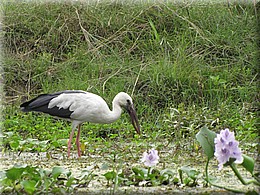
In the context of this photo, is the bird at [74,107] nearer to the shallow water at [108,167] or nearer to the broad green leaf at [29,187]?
the shallow water at [108,167]

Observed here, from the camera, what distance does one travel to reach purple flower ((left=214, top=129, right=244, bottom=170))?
144 cm

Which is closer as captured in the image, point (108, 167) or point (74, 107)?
point (108, 167)

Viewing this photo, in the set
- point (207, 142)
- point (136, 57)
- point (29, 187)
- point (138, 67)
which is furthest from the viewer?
point (136, 57)

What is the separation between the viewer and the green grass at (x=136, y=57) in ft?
15.0

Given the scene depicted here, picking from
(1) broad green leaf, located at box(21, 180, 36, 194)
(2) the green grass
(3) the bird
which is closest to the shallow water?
(1) broad green leaf, located at box(21, 180, 36, 194)

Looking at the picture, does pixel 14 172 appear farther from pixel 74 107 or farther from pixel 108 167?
pixel 74 107

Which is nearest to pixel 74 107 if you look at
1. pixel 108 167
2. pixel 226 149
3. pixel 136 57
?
pixel 108 167

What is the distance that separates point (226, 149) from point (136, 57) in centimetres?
391

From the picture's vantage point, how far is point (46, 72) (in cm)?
525

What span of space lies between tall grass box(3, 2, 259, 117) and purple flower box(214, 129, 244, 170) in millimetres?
2897

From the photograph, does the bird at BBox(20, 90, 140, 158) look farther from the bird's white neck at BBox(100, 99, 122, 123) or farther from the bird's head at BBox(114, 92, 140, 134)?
the bird's head at BBox(114, 92, 140, 134)

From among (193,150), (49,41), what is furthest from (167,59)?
(193,150)

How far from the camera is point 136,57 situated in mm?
5320

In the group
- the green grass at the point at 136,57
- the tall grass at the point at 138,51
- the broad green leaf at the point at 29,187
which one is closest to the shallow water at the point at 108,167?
the broad green leaf at the point at 29,187
